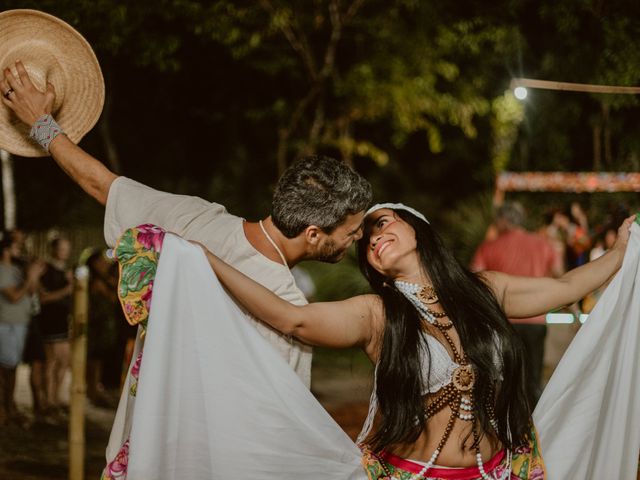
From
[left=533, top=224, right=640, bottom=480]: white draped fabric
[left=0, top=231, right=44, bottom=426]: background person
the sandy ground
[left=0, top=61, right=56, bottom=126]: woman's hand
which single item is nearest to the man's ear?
[left=0, top=61, right=56, bottom=126]: woman's hand

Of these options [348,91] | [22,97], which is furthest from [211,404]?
[348,91]

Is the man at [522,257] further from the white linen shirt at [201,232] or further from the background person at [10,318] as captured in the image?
the white linen shirt at [201,232]

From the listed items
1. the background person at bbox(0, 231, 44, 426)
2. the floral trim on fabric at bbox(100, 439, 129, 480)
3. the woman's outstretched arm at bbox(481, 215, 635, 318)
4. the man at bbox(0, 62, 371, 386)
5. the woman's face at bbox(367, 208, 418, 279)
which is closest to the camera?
the floral trim on fabric at bbox(100, 439, 129, 480)

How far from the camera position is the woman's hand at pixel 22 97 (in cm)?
304

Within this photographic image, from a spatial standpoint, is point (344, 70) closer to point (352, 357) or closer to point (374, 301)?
point (352, 357)

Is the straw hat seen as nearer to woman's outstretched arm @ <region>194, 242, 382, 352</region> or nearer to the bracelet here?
the bracelet

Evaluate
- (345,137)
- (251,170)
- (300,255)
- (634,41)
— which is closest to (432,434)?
(300,255)

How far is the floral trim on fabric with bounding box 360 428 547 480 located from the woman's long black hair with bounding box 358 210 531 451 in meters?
0.04

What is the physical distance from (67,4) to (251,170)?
35.6 ft

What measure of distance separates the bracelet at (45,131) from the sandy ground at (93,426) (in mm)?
2039

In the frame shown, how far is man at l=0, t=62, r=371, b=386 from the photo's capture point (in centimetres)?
289

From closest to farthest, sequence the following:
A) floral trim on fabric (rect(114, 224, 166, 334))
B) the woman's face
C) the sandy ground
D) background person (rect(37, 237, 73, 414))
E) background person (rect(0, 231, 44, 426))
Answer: floral trim on fabric (rect(114, 224, 166, 334)) → the woman's face → the sandy ground → background person (rect(0, 231, 44, 426)) → background person (rect(37, 237, 73, 414))

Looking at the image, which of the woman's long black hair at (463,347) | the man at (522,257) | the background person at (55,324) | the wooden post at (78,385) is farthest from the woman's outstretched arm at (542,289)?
the background person at (55,324)

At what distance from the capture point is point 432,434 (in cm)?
302
